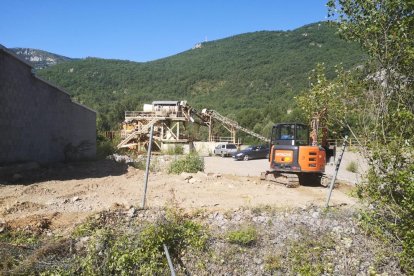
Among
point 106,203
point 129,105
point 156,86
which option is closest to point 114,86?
point 156,86

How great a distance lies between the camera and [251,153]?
3169 centimetres

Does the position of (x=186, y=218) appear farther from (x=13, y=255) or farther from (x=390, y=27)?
(x=390, y=27)

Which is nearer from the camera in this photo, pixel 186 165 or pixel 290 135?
pixel 290 135

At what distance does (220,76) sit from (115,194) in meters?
106

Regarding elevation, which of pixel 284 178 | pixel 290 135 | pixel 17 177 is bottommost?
pixel 284 178

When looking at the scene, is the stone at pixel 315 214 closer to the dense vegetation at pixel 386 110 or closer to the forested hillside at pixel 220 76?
the dense vegetation at pixel 386 110

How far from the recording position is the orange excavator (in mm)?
13570

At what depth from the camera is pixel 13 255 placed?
6.22m

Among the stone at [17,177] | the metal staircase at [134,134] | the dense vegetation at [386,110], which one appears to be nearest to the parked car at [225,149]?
the metal staircase at [134,134]

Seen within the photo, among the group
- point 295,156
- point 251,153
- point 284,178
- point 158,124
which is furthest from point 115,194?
point 158,124

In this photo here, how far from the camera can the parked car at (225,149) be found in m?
35.5

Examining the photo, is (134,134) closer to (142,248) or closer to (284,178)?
(284,178)

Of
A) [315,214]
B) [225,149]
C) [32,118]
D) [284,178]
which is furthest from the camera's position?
[225,149]

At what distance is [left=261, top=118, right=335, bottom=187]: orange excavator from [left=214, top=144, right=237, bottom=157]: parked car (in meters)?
20.1
